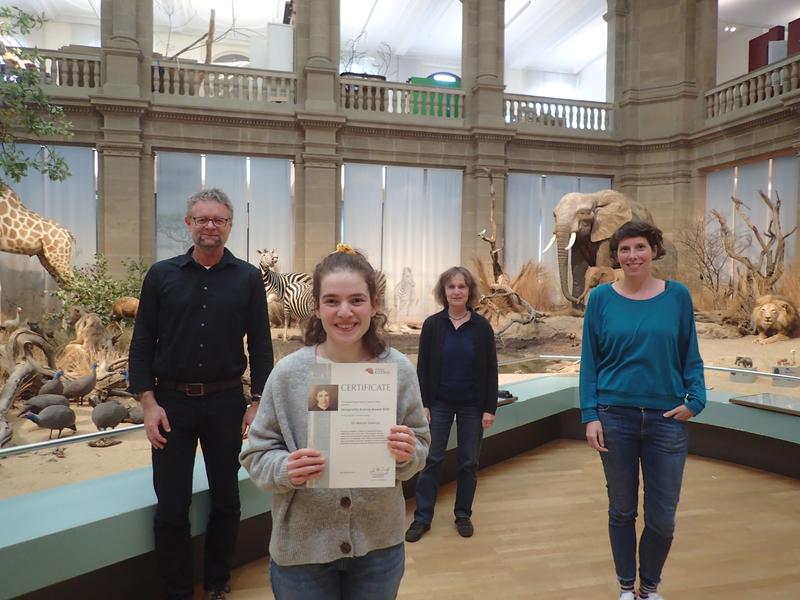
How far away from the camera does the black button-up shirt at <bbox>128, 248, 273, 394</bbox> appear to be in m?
2.20

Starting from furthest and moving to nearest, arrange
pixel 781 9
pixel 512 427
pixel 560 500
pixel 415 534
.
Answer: pixel 781 9 → pixel 512 427 → pixel 560 500 → pixel 415 534

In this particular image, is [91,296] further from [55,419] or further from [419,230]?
[419,230]

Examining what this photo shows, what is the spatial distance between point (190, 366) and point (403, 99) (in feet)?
39.7

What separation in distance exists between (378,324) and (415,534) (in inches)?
80.9

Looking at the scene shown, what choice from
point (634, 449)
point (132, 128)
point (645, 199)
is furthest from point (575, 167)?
point (634, 449)

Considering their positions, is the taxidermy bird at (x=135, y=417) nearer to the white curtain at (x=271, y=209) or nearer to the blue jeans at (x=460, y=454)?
the blue jeans at (x=460, y=454)

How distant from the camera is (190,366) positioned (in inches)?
86.7

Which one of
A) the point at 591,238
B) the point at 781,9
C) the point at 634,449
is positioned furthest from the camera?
the point at 781,9

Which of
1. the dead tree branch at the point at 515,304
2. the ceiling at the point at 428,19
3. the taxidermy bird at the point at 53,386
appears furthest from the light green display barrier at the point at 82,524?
the ceiling at the point at 428,19

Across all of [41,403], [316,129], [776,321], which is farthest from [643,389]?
[316,129]

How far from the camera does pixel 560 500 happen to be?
3793mm

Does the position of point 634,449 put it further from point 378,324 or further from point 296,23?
point 296,23

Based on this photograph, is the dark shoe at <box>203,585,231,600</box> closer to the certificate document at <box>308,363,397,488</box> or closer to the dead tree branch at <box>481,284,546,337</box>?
the certificate document at <box>308,363,397,488</box>

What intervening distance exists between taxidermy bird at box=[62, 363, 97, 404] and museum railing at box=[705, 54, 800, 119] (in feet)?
42.7
